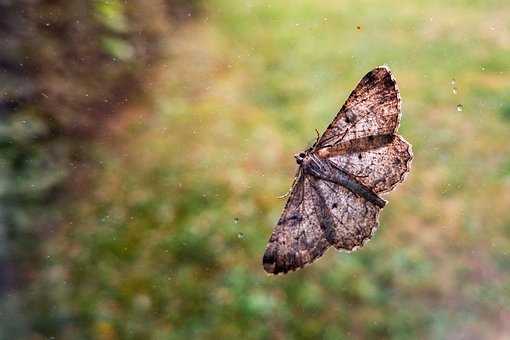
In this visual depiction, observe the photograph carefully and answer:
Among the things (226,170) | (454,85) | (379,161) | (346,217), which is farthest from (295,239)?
(454,85)

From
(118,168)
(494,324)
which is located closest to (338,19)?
(118,168)

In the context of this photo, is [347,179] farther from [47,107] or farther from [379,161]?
[47,107]

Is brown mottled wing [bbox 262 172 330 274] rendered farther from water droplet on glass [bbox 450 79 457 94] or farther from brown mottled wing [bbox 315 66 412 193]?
water droplet on glass [bbox 450 79 457 94]

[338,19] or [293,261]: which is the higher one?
[338,19]

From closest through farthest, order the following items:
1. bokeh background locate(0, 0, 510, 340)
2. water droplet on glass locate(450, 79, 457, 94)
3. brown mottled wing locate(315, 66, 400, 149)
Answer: brown mottled wing locate(315, 66, 400, 149) → bokeh background locate(0, 0, 510, 340) → water droplet on glass locate(450, 79, 457, 94)

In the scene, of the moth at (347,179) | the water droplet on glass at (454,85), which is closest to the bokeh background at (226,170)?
the water droplet on glass at (454,85)

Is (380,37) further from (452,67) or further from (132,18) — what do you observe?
(132,18)

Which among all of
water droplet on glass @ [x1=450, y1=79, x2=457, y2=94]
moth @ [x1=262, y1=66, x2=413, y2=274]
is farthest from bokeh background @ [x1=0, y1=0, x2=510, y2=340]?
moth @ [x1=262, y1=66, x2=413, y2=274]
